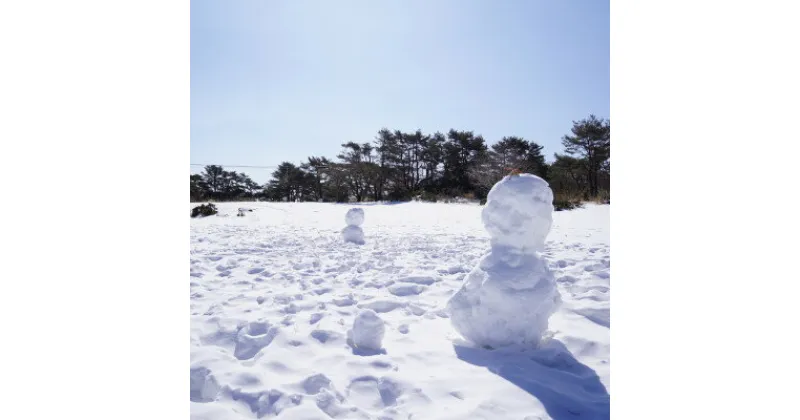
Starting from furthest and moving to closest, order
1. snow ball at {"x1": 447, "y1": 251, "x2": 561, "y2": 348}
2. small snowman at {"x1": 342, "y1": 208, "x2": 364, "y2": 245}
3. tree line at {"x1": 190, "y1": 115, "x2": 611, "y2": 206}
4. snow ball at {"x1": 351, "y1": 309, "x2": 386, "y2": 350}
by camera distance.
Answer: tree line at {"x1": 190, "y1": 115, "x2": 611, "y2": 206}
small snowman at {"x1": 342, "y1": 208, "x2": 364, "y2": 245}
snow ball at {"x1": 351, "y1": 309, "x2": 386, "y2": 350}
snow ball at {"x1": 447, "y1": 251, "x2": 561, "y2": 348}

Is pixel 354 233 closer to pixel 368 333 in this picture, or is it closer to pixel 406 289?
pixel 406 289

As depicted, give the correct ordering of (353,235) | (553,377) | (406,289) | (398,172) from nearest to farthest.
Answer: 1. (553,377)
2. (406,289)
3. (353,235)
4. (398,172)

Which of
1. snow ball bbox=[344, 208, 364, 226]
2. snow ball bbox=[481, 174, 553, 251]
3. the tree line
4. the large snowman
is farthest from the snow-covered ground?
the tree line

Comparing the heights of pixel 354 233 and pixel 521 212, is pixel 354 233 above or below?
below

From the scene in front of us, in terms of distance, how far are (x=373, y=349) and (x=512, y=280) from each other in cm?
89

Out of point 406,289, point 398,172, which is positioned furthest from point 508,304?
point 398,172

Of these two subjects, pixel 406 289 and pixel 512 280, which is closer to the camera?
pixel 512 280

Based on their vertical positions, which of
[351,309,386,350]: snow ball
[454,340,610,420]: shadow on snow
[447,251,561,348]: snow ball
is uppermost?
[447,251,561,348]: snow ball

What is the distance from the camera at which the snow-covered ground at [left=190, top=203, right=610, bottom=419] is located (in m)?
1.64

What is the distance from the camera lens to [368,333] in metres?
2.19

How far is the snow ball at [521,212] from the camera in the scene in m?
2.15

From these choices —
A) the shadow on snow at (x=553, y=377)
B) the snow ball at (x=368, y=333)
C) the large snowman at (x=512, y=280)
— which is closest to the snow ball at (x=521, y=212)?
the large snowman at (x=512, y=280)

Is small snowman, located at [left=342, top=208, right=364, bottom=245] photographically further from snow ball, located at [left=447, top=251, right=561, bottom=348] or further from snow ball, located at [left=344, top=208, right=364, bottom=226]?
snow ball, located at [left=447, top=251, right=561, bottom=348]
